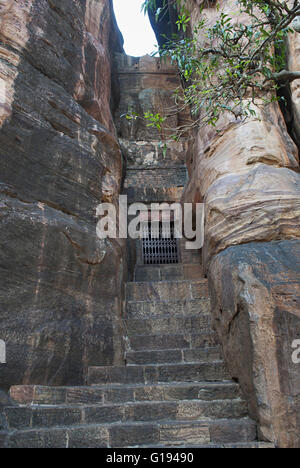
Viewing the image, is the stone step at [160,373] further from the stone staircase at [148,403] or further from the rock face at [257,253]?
the rock face at [257,253]

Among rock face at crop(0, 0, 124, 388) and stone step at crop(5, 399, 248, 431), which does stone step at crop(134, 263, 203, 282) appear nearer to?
rock face at crop(0, 0, 124, 388)

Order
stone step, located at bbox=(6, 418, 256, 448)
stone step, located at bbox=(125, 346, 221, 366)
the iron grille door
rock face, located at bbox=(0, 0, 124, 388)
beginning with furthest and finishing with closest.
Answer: the iron grille door, stone step, located at bbox=(125, 346, 221, 366), rock face, located at bbox=(0, 0, 124, 388), stone step, located at bbox=(6, 418, 256, 448)

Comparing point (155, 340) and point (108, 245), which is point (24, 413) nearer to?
point (155, 340)

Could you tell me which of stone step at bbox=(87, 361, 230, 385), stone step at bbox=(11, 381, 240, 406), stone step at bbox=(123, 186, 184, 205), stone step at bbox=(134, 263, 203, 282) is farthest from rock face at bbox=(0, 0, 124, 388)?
stone step at bbox=(123, 186, 184, 205)

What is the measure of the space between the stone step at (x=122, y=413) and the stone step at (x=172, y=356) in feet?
4.11

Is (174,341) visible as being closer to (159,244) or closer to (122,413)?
(122,413)

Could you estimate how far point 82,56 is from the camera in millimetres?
8477

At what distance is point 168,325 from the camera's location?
22.3 ft

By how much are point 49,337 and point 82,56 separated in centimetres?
620

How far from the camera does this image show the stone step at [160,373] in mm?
5441

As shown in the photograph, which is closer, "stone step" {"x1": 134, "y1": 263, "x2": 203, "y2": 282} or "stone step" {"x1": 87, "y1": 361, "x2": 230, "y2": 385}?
"stone step" {"x1": 87, "y1": 361, "x2": 230, "y2": 385}

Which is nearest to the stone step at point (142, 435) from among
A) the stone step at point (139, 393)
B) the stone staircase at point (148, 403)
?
the stone staircase at point (148, 403)

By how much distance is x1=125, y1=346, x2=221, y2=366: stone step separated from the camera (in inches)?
234

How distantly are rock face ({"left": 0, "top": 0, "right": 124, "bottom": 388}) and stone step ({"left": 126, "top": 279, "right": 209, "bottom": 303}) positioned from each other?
0.97 meters
